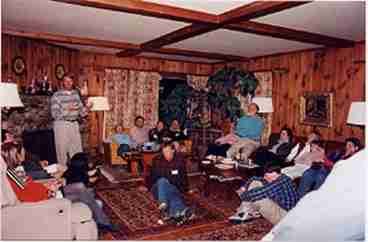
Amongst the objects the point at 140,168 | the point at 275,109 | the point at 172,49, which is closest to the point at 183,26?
the point at 172,49

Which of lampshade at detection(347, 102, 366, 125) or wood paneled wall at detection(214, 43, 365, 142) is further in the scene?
wood paneled wall at detection(214, 43, 365, 142)

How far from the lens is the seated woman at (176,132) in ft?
20.2

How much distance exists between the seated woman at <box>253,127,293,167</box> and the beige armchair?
9.55 feet

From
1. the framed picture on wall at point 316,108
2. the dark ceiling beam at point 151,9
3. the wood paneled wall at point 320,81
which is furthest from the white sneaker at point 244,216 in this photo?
the framed picture on wall at point 316,108

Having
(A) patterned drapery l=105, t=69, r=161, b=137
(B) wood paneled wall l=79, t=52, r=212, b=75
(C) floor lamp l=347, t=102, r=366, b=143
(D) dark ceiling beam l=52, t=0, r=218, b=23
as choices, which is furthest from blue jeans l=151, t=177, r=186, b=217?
(B) wood paneled wall l=79, t=52, r=212, b=75

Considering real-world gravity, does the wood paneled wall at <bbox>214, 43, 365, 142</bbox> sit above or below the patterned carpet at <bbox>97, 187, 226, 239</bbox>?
above

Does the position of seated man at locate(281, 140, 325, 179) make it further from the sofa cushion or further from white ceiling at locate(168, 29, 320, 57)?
the sofa cushion

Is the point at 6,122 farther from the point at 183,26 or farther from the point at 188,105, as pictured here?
the point at 188,105

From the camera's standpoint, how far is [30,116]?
497cm

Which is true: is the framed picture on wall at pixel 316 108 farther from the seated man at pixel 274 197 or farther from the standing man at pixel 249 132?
the seated man at pixel 274 197

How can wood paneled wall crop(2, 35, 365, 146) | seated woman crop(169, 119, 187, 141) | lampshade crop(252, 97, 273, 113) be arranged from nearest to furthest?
wood paneled wall crop(2, 35, 365, 146), lampshade crop(252, 97, 273, 113), seated woman crop(169, 119, 187, 141)

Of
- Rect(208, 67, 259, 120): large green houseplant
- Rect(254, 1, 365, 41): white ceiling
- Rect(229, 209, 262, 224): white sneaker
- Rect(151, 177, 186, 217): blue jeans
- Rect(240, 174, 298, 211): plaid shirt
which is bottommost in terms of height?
Rect(229, 209, 262, 224): white sneaker

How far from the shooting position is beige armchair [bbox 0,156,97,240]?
2.20 m

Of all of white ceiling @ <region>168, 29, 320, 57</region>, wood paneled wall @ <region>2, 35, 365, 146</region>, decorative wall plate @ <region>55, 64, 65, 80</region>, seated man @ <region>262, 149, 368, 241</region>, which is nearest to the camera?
seated man @ <region>262, 149, 368, 241</region>
